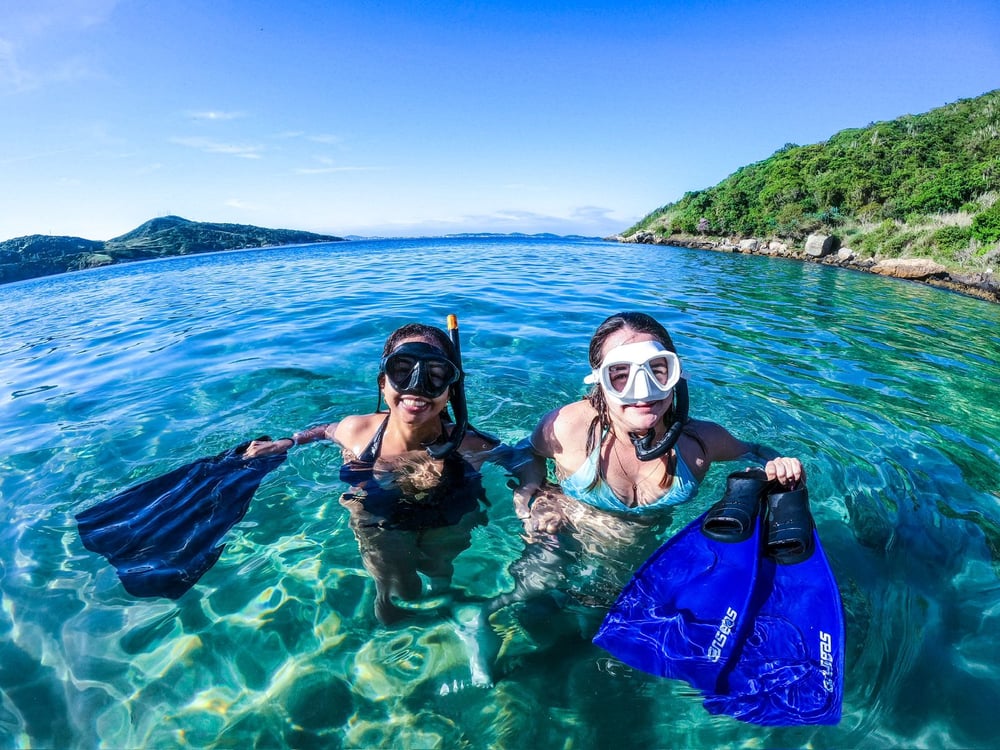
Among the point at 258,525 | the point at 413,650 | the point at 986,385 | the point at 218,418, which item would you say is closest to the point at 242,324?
the point at 218,418

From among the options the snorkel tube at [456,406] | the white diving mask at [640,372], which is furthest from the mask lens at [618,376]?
the snorkel tube at [456,406]

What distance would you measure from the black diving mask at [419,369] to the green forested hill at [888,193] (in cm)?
1951

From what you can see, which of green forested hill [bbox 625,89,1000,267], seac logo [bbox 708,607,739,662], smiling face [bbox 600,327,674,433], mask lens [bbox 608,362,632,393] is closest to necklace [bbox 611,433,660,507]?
smiling face [bbox 600,327,674,433]

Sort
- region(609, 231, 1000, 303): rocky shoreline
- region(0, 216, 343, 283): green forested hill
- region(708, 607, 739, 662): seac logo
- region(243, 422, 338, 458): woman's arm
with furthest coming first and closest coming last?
region(0, 216, 343, 283): green forested hill → region(609, 231, 1000, 303): rocky shoreline → region(243, 422, 338, 458): woman's arm → region(708, 607, 739, 662): seac logo

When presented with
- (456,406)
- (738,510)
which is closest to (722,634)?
(738,510)

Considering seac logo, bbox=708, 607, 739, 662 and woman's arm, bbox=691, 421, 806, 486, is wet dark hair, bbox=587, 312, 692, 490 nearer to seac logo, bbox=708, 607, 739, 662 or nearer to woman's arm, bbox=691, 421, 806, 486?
woman's arm, bbox=691, 421, 806, 486

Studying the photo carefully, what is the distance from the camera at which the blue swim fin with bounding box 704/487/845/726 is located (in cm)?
194

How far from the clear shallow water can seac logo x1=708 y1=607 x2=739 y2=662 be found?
11.2 inches

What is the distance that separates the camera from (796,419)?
4711 millimetres

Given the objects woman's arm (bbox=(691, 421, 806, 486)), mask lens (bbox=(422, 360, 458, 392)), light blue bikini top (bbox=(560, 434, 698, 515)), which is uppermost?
mask lens (bbox=(422, 360, 458, 392))

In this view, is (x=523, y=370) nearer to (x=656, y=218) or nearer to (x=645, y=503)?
(x=645, y=503)

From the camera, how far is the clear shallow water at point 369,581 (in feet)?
7.01

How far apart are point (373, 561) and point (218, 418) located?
3095 mm

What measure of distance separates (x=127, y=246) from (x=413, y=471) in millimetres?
81043
